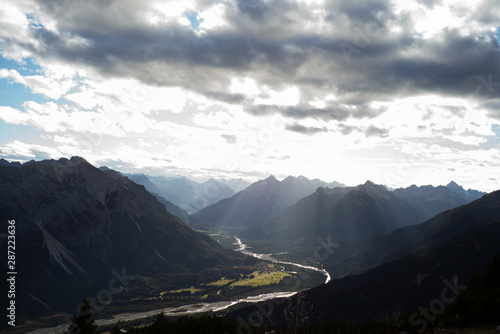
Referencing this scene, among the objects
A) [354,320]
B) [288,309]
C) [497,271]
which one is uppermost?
[288,309]

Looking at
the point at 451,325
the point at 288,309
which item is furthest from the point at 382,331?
the point at 288,309

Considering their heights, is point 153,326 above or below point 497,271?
below

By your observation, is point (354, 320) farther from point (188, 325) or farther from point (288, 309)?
point (288, 309)

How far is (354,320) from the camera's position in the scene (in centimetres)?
19962

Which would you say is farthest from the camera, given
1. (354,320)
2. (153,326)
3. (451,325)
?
(354,320)

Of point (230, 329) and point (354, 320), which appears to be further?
point (354, 320)

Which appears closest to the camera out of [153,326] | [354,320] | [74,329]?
[153,326]

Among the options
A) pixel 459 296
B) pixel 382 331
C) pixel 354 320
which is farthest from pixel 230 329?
pixel 354 320

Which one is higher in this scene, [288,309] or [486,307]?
[288,309]

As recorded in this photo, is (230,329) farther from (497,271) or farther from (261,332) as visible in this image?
(497,271)

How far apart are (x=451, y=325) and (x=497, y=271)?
38.3 meters

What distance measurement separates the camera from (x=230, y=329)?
6906 centimetres

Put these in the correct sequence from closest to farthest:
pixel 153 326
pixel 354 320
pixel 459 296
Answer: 1. pixel 459 296
2. pixel 153 326
3. pixel 354 320

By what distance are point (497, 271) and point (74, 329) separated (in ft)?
371
